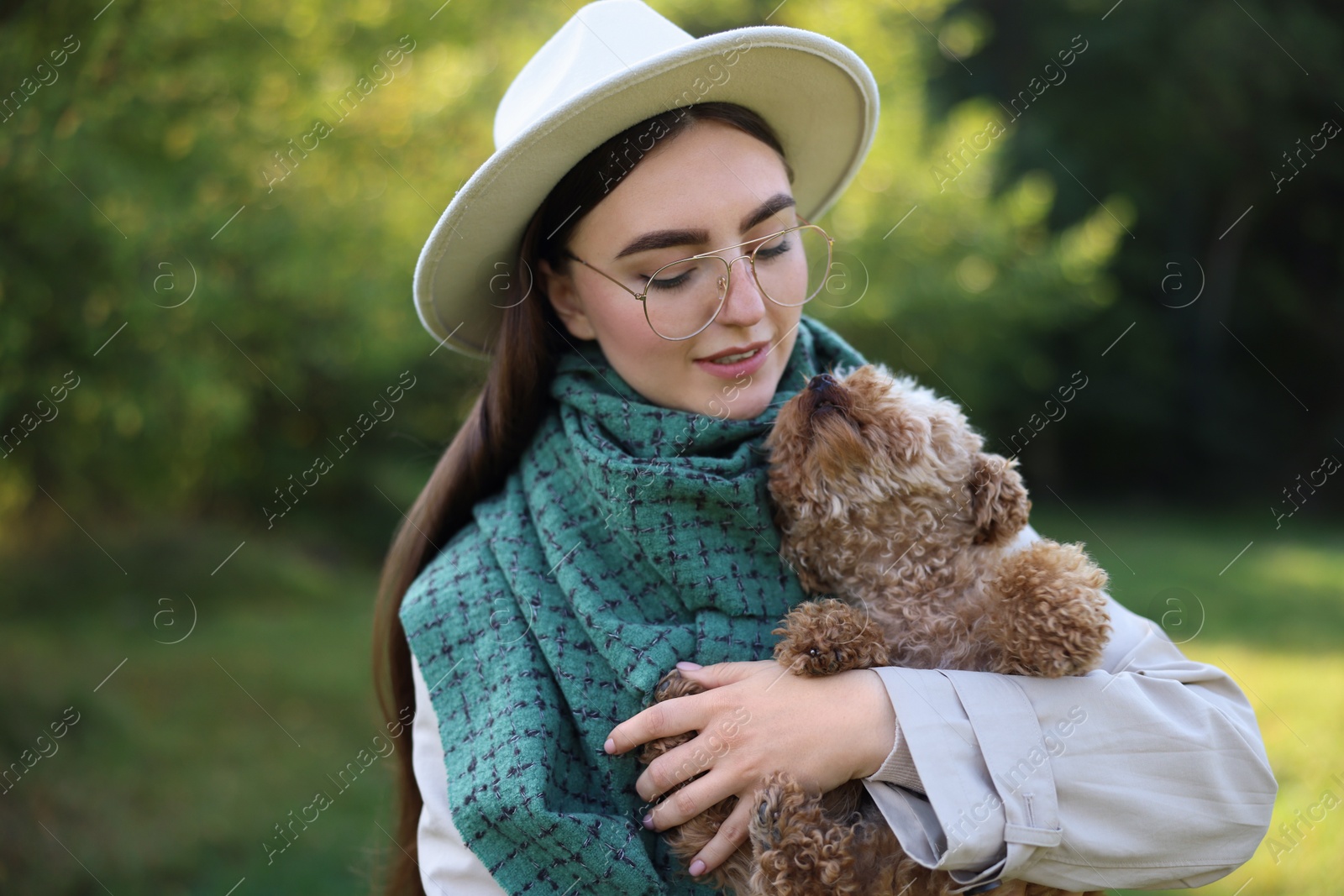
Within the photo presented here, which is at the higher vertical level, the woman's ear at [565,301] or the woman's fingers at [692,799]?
the woman's ear at [565,301]

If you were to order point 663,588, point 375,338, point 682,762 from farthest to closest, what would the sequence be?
point 375,338 → point 663,588 → point 682,762

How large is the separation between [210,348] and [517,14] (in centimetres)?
422

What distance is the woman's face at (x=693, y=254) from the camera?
2031mm

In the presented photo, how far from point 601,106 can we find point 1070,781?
156 cm

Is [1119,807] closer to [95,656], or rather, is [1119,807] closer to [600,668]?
[600,668]

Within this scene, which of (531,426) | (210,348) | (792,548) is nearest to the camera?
(792,548)

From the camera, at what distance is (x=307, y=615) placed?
9.34 m

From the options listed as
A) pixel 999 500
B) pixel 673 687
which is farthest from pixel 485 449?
pixel 999 500

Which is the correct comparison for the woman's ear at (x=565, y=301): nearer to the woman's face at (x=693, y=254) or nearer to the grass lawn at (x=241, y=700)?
the woman's face at (x=693, y=254)

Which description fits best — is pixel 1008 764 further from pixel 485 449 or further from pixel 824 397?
pixel 485 449

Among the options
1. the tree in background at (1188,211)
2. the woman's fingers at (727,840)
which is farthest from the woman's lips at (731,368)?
the tree in background at (1188,211)

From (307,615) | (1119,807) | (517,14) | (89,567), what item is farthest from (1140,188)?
(1119,807)

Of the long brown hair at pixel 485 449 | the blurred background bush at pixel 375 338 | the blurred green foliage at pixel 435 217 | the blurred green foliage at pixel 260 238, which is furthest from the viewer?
the blurred background bush at pixel 375 338

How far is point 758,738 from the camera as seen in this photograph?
178cm
